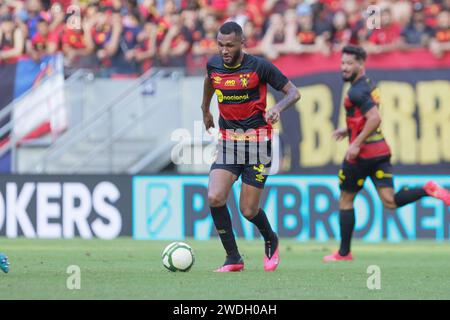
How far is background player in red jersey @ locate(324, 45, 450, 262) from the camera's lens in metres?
12.7

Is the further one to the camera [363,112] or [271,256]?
[363,112]

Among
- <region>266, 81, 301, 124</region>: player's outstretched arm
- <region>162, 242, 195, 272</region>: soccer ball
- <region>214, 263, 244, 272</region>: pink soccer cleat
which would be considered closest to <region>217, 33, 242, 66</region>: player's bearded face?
<region>266, 81, 301, 124</region>: player's outstretched arm

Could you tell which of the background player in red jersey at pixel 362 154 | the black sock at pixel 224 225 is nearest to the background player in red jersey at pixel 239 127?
the black sock at pixel 224 225

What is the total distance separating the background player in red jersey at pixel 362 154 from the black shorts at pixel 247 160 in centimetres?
223

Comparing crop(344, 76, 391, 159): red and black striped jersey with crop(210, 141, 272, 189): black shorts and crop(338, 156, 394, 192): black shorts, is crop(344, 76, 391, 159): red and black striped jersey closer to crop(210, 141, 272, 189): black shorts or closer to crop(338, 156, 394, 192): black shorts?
crop(338, 156, 394, 192): black shorts

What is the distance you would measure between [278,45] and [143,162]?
3150 mm

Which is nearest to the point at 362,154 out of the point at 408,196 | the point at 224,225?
the point at 408,196

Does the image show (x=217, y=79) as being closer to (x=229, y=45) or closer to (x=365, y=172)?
(x=229, y=45)

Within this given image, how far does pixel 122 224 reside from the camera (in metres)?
18.1

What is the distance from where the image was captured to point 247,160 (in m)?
10.7

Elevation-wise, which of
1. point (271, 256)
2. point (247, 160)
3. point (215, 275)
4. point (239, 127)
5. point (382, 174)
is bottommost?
point (215, 275)

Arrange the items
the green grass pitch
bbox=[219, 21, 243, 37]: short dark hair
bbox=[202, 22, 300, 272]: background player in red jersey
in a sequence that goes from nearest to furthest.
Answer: the green grass pitch < bbox=[219, 21, 243, 37]: short dark hair < bbox=[202, 22, 300, 272]: background player in red jersey

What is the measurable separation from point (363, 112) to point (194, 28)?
779 cm

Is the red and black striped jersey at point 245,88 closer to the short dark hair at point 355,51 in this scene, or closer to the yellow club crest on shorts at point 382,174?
the short dark hair at point 355,51
